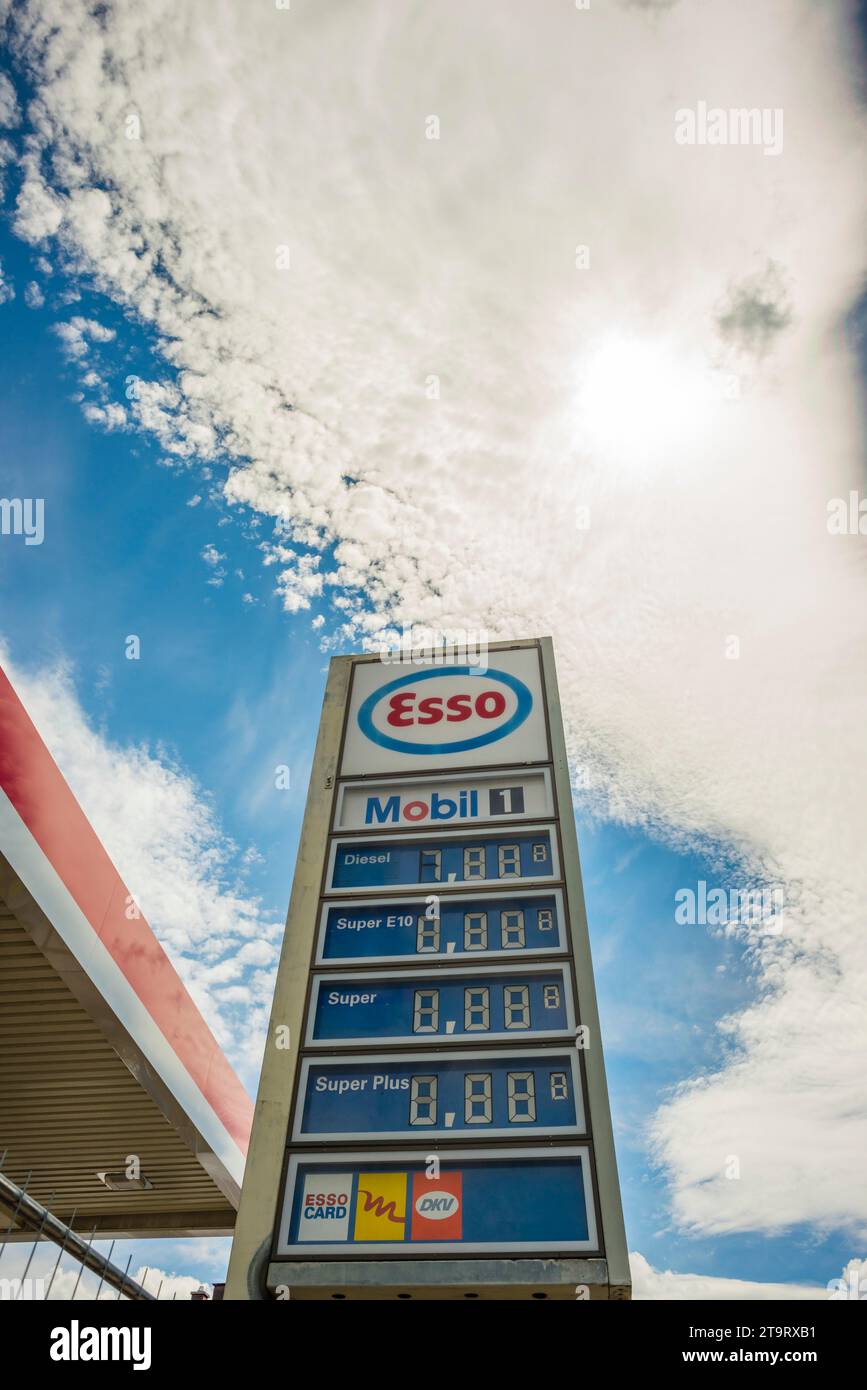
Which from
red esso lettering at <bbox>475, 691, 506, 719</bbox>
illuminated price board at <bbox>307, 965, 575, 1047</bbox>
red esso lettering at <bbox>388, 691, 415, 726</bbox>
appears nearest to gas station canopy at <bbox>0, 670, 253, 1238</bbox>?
illuminated price board at <bbox>307, 965, 575, 1047</bbox>

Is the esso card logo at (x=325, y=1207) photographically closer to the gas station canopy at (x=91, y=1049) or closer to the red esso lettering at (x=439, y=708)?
the gas station canopy at (x=91, y=1049)

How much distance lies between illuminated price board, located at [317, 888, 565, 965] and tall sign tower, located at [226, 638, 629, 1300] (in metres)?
0.02

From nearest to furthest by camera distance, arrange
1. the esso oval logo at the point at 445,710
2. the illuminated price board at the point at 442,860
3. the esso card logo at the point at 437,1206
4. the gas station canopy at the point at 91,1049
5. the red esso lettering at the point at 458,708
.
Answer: the esso card logo at the point at 437,1206 → the illuminated price board at the point at 442,860 → the gas station canopy at the point at 91,1049 → the esso oval logo at the point at 445,710 → the red esso lettering at the point at 458,708

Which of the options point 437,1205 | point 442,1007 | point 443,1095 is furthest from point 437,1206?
point 442,1007

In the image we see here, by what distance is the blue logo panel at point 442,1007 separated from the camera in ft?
27.5

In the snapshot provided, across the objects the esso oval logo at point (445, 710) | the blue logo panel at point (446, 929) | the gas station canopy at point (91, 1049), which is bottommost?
the blue logo panel at point (446, 929)

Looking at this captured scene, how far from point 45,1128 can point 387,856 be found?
8.11 meters

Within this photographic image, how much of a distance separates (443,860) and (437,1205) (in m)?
3.46

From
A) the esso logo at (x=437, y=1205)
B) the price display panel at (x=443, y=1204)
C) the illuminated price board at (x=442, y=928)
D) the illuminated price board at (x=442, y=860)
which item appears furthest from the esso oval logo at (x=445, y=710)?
the esso logo at (x=437, y=1205)

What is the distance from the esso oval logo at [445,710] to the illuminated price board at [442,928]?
236 centimetres

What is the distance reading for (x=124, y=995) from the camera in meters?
11.4

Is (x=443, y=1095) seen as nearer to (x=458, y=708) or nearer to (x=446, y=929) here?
(x=446, y=929)

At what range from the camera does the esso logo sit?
730 centimetres

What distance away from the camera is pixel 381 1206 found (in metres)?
7.43
